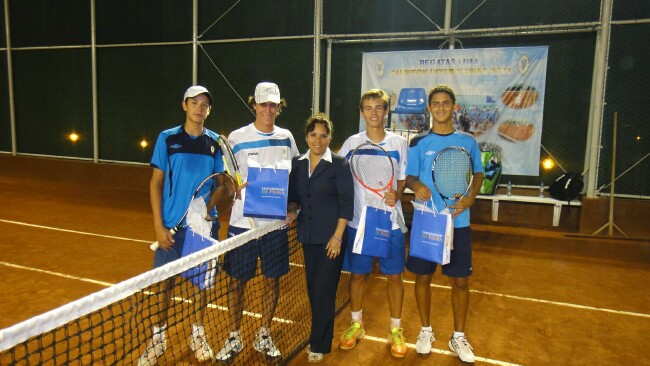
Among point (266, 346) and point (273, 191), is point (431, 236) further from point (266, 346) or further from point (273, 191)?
point (266, 346)

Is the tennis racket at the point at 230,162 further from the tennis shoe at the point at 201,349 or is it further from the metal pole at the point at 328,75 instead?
the metal pole at the point at 328,75

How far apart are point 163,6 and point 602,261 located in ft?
39.8

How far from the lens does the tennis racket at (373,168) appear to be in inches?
136

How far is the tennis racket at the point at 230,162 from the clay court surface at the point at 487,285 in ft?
4.87

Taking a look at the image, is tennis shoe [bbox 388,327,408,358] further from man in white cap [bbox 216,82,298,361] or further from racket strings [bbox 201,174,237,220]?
racket strings [bbox 201,174,237,220]

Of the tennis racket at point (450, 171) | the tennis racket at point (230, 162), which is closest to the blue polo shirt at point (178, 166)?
the tennis racket at point (230, 162)

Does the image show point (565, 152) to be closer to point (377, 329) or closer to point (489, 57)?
point (489, 57)

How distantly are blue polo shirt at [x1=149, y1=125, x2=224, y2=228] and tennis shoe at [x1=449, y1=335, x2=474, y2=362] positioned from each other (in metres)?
2.42

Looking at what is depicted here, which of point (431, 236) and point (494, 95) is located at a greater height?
point (494, 95)

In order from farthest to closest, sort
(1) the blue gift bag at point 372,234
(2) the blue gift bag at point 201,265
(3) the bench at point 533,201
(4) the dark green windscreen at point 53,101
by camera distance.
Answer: (4) the dark green windscreen at point 53,101 → (3) the bench at point 533,201 → (1) the blue gift bag at point 372,234 → (2) the blue gift bag at point 201,265

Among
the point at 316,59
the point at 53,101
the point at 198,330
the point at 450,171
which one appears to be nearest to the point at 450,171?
the point at 450,171

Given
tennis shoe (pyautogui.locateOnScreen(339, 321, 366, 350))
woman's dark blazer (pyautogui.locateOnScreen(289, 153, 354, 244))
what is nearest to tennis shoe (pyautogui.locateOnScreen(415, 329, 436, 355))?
tennis shoe (pyautogui.locateOnScreen(339, 321, 366, 350))

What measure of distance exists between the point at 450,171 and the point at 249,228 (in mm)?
1613

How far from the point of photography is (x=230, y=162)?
3352 millimetres
